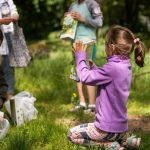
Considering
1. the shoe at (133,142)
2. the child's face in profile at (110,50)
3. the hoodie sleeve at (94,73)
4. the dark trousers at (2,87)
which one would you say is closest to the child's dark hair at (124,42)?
the child's face in profile at (110,50)

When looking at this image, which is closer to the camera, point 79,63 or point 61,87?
point 79,63

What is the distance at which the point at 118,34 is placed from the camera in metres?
4.28

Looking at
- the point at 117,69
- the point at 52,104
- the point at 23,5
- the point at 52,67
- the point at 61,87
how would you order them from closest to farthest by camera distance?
the point at 117,69 → the point at 52,104 → the point at 61,87 → the point at 52,67 → the point at 23,5

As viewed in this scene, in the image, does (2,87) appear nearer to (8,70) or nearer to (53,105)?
(8,70)

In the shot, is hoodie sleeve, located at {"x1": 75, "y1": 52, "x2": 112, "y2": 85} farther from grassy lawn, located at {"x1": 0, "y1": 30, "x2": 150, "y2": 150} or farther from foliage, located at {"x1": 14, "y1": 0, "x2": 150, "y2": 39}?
foliage, located at {"x1": 14, "y1": 0, "x2": 150, "y2": 39}

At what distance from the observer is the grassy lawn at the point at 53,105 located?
487 cm

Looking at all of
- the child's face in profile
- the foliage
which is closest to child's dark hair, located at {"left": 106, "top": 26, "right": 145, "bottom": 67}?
the child's face in profile

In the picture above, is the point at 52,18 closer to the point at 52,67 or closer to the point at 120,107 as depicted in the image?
the point at 52,67

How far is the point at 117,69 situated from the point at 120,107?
0.37 m

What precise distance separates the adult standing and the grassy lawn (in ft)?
1.84

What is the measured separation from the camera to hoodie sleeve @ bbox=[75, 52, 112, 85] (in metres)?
4.19

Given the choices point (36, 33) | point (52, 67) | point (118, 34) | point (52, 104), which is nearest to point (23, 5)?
point (36, 33)

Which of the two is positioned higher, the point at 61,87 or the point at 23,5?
the point at 61,87

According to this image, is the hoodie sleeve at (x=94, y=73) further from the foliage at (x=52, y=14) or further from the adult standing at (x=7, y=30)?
the foliage at (x=52, y=14)
